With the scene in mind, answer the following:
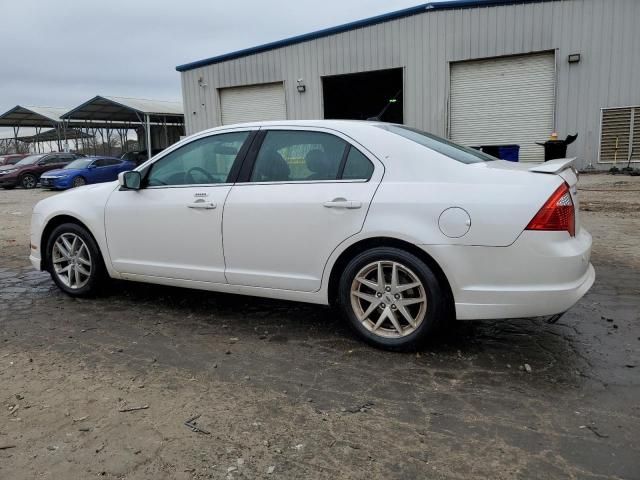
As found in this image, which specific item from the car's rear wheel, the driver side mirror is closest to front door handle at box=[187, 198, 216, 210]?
the driver side mirror

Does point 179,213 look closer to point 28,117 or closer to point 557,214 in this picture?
point 557,214

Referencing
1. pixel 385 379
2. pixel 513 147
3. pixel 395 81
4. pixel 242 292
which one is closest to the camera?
pixel 385 379

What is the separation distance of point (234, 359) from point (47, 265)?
269 centimetres

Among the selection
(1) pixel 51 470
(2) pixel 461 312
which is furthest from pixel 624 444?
(1) pixel 51 470

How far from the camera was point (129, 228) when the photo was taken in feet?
15.3

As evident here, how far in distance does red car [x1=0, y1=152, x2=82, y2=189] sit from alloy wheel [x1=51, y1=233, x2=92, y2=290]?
20602mm

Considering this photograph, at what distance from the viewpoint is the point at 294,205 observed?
12.6 feet

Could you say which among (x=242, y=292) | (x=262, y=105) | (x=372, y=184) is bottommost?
(x=242, y=292)

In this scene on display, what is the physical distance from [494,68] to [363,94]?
9.66 metres

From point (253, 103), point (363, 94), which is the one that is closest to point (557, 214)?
point (253, 103)

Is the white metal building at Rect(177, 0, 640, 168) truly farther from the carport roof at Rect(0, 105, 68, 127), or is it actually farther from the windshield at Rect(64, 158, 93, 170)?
the carport roof at Rect(0, 105, 68, 127)

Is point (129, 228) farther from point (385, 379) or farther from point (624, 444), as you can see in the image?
point (624, 444)

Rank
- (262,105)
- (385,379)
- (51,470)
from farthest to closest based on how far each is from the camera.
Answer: (262,105)
(385,379)
(51,470)

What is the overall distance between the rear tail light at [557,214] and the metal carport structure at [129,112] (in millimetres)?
27145
